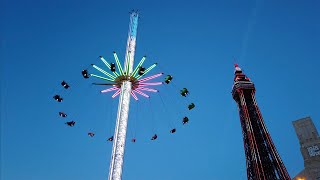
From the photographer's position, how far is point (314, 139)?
3125 inches

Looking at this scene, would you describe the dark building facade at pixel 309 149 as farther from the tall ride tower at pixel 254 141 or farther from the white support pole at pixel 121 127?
the white support pole at pixel 121 127

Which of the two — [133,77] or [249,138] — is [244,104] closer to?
[249,138]

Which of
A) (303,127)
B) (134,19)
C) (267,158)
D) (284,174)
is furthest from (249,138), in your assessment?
(134,19)

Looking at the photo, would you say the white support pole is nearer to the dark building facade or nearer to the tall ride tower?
the tall ride tower

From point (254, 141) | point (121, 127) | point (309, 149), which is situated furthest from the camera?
point (309, 149)

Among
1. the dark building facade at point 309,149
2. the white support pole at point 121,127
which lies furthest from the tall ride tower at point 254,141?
the white support pole at point 121,127

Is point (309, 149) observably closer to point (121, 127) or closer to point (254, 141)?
point (254, 141)

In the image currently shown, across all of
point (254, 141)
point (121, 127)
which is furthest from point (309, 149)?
point (121, 127)

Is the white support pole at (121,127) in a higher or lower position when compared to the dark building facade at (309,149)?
lower

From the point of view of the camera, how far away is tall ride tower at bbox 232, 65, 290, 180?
70.1 metres

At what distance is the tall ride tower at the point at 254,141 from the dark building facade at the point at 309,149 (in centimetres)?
725

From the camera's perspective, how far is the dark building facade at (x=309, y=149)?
2938 inches

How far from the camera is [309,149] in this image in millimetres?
78562

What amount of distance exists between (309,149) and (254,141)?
16.6m
